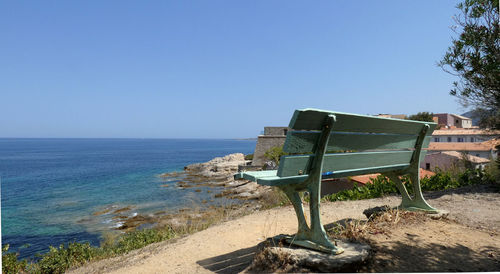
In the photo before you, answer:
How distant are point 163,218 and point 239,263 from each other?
1424 cm

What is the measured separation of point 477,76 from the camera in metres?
6.91

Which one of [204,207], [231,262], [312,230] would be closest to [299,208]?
[312,230]

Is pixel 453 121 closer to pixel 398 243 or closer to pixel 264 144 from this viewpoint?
pixel 264 144

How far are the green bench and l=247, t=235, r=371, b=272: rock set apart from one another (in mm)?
122

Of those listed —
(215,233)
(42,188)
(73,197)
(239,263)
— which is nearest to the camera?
(239,263)

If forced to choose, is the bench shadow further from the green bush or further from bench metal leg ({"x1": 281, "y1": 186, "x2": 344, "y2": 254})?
the green bush

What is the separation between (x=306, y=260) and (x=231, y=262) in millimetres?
1213

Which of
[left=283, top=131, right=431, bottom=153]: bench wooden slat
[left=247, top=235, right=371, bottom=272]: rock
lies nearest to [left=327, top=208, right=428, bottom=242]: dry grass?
[left=247, top=235, right=371, bottom=272]: rock

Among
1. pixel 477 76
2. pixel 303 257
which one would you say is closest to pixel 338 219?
pixel 303 257

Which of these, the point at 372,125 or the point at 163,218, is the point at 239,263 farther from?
the point at 163,218

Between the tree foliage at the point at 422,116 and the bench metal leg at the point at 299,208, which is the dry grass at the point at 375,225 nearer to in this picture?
the bench metal leg at the point at 299,208

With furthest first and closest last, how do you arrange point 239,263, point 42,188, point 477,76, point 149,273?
point 42,188
point 477,76
point 149,273
point 239,263

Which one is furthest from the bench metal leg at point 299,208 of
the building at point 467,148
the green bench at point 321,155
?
the building at point 467,148

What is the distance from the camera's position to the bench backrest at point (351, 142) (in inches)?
96.9
